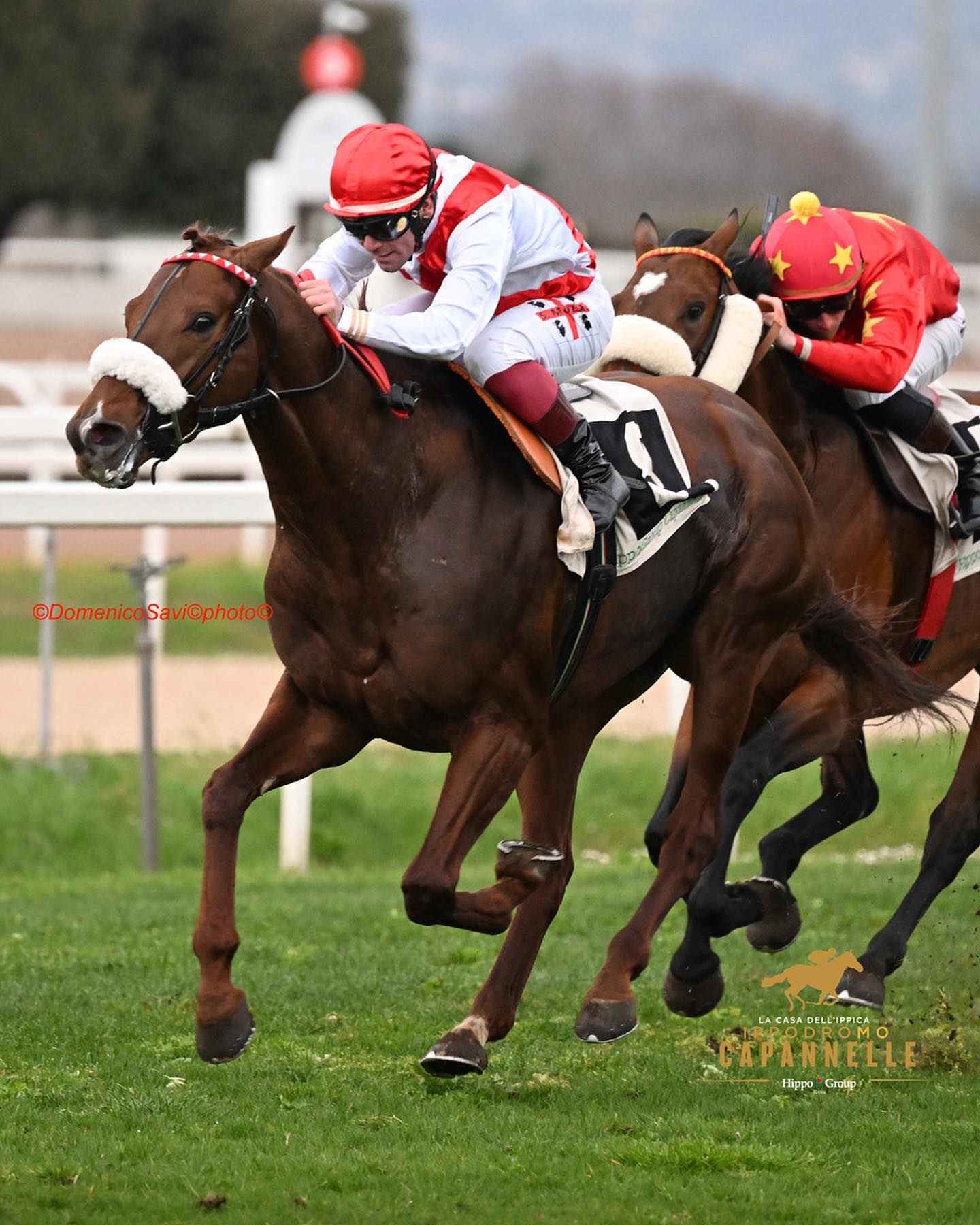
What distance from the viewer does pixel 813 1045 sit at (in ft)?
17.2

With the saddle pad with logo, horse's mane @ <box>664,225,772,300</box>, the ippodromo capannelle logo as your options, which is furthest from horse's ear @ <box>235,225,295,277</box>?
the ippodromo capannelle logo

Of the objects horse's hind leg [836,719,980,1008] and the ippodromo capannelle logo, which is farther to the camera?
horse's hind leg [836,719,980,1008]

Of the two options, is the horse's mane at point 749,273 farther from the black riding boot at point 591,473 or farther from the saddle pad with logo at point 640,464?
the black riding boot at point 591,473

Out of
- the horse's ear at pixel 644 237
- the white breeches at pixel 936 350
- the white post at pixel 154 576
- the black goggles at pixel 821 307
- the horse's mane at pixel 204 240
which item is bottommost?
the white post at pixel 154 576

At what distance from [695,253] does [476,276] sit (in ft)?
4.86

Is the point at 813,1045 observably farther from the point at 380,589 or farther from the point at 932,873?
the point at 380,589

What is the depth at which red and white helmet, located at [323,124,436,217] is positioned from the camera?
438cm

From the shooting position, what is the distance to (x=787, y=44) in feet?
617

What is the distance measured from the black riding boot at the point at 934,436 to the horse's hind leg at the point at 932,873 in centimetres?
68

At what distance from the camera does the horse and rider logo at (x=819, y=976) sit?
556 centimetres

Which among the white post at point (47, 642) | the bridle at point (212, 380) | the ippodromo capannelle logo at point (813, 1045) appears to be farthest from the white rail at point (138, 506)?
the bridle at point (212, 380)

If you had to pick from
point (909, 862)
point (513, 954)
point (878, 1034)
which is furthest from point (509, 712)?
point (909, 862)

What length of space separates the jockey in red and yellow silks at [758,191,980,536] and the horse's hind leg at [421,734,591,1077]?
4.26 feet

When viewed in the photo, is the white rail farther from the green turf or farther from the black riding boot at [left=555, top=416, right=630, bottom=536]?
the black riding boot at [left=555, top=416, right=630, bottom=536]
